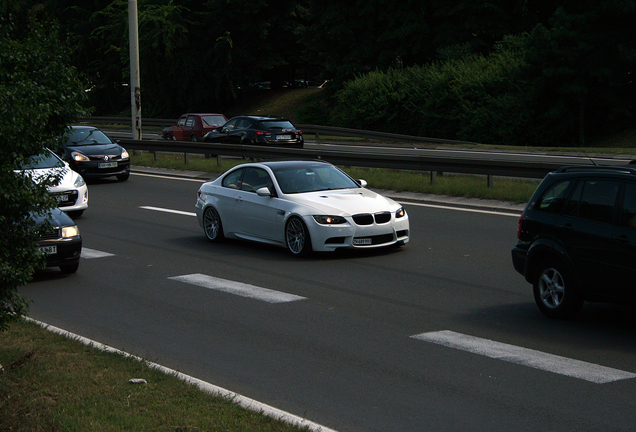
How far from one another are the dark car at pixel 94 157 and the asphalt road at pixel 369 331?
32.6 ft

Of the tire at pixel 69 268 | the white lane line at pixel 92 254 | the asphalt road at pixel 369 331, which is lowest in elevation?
the white lane line at pixel 92 254

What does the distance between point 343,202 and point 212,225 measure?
281cm

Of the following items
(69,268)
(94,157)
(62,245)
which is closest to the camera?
(62,245)

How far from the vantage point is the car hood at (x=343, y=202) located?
39.5 feet

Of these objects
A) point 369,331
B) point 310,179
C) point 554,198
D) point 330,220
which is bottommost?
point 369,331

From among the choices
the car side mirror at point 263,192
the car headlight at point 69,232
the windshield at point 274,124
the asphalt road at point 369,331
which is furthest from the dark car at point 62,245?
the windshield at point 274,124

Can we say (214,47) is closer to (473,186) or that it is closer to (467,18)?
(467,18)

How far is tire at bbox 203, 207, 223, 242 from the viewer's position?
545 inches

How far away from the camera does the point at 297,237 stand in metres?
12.3

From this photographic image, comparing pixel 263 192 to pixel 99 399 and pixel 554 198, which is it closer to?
pixel 554 198

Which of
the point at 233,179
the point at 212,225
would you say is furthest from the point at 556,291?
the point at 212,225

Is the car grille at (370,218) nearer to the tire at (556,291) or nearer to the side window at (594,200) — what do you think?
the tire at (556,291)

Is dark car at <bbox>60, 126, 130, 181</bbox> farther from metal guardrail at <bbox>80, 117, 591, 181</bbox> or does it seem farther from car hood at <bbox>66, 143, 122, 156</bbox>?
metal guardrail at <bbox>80, 117, 591, 181</bbox>

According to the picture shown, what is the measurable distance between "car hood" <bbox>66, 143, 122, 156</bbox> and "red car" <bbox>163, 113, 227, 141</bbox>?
12.0 metres
